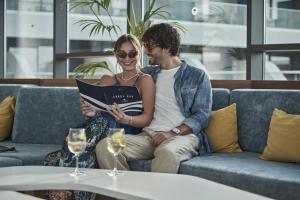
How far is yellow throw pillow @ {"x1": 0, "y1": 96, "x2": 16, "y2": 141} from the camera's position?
13.9ft

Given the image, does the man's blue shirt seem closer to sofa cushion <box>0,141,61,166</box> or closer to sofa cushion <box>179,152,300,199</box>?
sofa cushion <box>179,152,300,199</box>

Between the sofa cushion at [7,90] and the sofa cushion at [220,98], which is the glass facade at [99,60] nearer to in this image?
the sofa cushion at [7,90]

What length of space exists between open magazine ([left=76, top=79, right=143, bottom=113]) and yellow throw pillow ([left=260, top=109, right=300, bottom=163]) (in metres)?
0.79

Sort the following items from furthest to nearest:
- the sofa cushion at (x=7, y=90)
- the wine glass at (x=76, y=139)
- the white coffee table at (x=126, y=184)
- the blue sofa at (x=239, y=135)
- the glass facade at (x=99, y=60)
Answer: the glass facade at (x=99, y=60) → the sofa cushion at (x=7, y=90) → the blue sofa at (x=239, y=135) → the wine glass at (x=76, y=139) → the white coffee table at (x=126, y=184)

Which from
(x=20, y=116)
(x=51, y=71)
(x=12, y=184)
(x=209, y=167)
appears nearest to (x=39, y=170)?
(x=12, y=184)

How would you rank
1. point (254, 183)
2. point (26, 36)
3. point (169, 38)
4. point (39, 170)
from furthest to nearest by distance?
point (26, 36), point (169, 38), point (254, 183), point (39, 170)

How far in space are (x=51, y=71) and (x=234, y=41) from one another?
272cm

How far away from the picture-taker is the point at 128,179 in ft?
7.06

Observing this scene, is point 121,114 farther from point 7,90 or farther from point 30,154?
point 7,90

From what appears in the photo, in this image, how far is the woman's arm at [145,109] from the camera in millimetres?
3209

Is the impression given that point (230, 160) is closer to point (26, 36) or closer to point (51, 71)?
point (51, 71)

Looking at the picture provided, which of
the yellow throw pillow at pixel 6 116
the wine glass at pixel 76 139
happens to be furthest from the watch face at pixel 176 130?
the yellow throw pillow at pixel 6 116

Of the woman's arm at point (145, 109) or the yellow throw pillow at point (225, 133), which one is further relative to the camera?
the yellow throw pillow at point (225, 133)

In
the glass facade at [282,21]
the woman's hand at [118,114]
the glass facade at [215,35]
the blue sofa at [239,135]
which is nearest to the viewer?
the blue sofa at [239,135]
